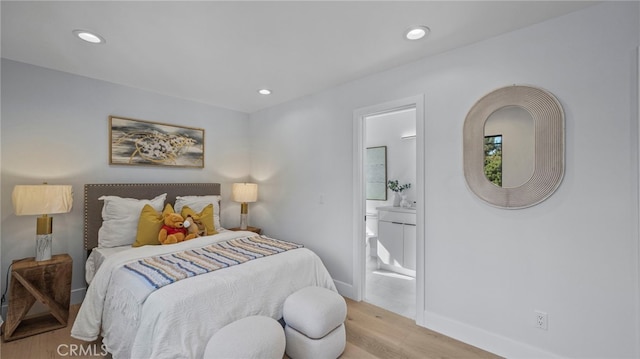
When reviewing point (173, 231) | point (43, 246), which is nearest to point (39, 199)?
point (43, 246)

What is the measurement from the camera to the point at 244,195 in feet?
13.0

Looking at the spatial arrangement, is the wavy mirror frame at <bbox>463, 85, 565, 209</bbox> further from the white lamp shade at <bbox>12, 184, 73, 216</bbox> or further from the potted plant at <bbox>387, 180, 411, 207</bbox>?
the white lamp shade at <bbox>12, 184, 73, 216</bbox>

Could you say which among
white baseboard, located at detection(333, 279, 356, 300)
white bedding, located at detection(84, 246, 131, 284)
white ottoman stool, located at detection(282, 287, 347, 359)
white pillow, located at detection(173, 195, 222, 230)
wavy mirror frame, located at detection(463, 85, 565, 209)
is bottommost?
white baseboard, located at detection(333, 279, 356, 300)

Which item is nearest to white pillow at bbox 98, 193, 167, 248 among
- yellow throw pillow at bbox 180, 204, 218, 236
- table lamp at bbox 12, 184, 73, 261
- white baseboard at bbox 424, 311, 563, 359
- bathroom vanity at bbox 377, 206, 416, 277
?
table lamp at bbox 12, 184, 73, 261

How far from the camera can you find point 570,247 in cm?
182

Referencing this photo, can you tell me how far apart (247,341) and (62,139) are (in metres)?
2.91

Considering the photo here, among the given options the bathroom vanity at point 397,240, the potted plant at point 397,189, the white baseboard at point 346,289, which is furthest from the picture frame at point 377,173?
the white baseboard at point 346,289

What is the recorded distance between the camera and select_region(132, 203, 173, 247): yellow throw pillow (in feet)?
9.00

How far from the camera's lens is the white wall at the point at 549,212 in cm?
166

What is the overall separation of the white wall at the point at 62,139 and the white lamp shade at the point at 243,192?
79cm

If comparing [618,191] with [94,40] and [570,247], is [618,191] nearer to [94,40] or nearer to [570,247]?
[570,247]

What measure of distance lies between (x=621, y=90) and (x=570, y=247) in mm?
1031

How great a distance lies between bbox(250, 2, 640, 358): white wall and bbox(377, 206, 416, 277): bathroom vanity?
1334 millimetres

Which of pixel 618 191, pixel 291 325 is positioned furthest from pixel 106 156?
pixel 618 191
